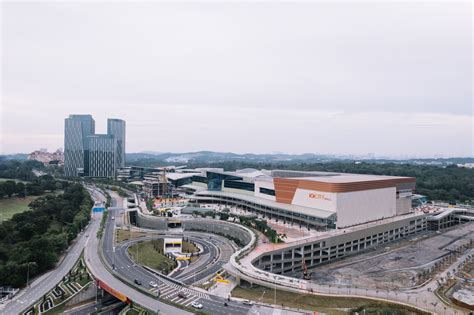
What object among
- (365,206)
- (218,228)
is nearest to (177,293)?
(218,228)

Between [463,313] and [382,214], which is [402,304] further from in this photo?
[382,214]

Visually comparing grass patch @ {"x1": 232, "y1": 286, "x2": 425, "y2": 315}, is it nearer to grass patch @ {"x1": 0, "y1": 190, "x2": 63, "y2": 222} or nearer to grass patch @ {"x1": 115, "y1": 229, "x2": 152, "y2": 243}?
grass patch @ {"x1": 115, "y1": 229, "x2": 152, "y2": 243}

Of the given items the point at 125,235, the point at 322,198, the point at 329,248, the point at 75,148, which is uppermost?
the point at 75,148

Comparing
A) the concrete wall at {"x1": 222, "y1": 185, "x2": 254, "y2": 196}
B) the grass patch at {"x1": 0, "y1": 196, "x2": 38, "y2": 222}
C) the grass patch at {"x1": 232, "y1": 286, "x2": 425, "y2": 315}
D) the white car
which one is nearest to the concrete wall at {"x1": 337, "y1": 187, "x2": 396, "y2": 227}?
the grass patch at {"x1": 232, "y1": 286, "x2": 425, "y2": 315}

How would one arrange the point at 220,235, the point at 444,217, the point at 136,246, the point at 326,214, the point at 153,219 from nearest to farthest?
the point at 136,246
the point at 326,214
the point at 220,235
the point at 153,219
the point at 444,217

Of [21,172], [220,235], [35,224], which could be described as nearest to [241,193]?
[220,235]

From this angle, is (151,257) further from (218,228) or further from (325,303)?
(325,303)

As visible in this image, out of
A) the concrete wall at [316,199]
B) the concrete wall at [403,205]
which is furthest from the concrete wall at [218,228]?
Answer: the concrete wall at [403,205]
